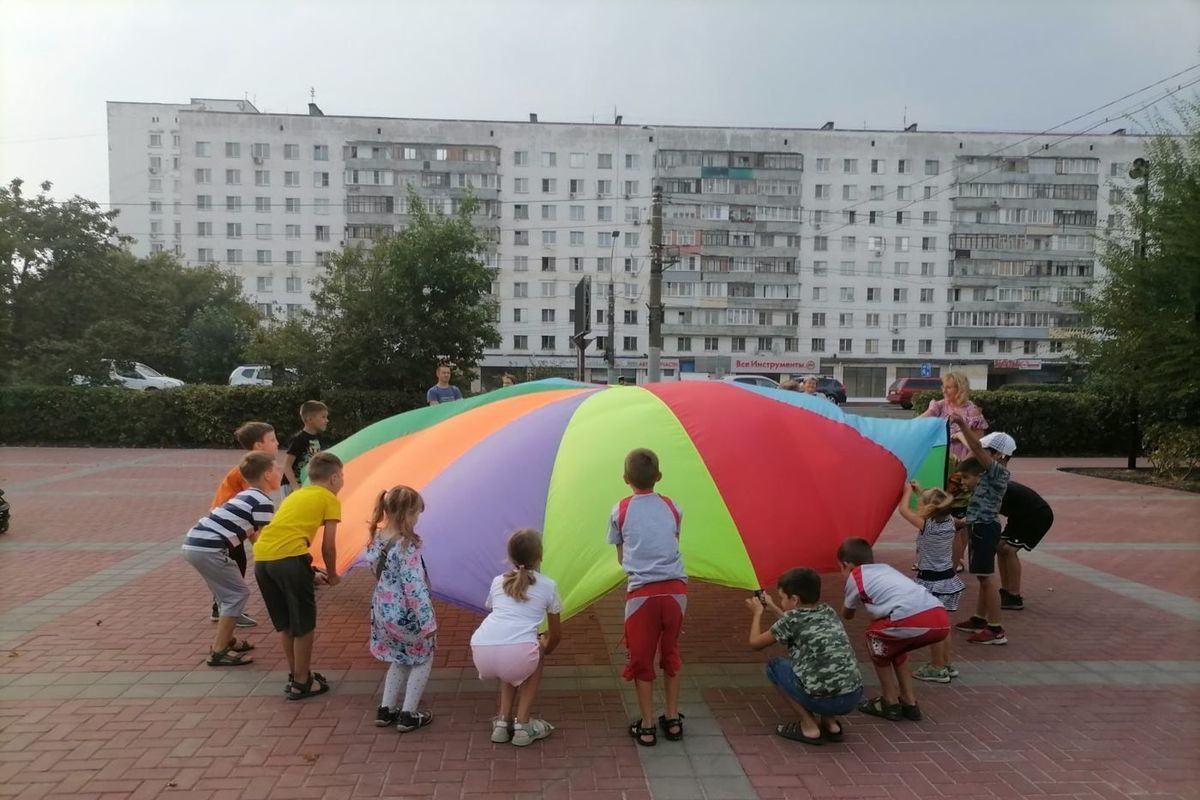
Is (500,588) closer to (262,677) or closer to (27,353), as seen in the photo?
(262,677)

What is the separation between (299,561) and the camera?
446cm

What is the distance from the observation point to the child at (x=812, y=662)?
3.99 m

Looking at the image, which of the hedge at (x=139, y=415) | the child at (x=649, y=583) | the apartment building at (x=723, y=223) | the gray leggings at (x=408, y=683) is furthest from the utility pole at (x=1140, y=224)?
the apartment building at (x=723, y=223)

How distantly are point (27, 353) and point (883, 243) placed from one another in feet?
200

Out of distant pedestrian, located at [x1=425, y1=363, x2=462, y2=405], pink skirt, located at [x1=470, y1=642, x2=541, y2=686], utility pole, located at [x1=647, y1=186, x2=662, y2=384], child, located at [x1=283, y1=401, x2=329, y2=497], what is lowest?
pink skirt, located at [x1=470, y1=642, x2=541, y2=686]

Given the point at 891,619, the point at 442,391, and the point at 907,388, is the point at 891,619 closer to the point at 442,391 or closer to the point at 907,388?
the point at 442,391

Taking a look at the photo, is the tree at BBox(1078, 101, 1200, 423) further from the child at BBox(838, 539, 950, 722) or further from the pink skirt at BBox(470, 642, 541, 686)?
the pink skirt at BBox(470, 642, 541, 686)

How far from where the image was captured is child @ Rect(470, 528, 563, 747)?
154 inches

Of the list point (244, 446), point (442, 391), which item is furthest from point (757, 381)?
point (244, 446)

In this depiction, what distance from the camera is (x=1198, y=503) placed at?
12266mm

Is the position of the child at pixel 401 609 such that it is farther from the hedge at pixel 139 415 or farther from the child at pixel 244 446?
the hedge at pixel 139 415

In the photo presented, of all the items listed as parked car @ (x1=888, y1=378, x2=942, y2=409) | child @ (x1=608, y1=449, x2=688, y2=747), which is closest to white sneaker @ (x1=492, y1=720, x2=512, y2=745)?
child @ (x1=608, y1=449, x2=688, y2=747)

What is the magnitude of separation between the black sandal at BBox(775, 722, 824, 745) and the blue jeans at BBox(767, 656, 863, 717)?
0.14m

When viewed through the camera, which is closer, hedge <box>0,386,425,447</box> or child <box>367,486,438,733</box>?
child <box>367,486,438,733</box>
